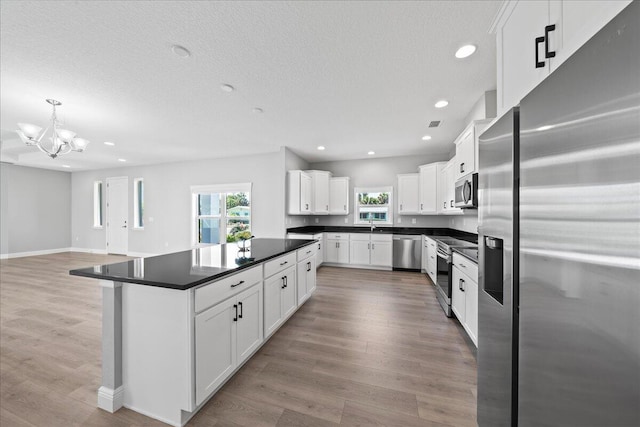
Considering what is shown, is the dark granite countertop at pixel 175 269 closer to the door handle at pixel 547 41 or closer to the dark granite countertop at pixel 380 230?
the door handle at pixel 547 41

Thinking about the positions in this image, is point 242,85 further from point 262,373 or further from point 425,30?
point 262,373

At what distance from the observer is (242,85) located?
268 centimetres

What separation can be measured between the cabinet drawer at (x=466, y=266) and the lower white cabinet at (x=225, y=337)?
1968 mm

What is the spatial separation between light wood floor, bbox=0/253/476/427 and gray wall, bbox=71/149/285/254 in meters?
2.86

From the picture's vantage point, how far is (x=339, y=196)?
618 cm

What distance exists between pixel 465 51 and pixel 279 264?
268 centimetres

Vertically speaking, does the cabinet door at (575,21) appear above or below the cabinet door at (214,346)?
above

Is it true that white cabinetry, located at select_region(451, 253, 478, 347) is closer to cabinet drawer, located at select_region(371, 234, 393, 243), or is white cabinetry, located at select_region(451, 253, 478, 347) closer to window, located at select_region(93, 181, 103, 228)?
cabinet drawer, located at select_region(371, 234, 393, 243)

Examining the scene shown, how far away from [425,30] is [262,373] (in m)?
3.05

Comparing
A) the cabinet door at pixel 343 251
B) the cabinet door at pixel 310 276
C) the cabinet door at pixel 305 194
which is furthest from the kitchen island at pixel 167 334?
the cabinet door at pixel 343 251

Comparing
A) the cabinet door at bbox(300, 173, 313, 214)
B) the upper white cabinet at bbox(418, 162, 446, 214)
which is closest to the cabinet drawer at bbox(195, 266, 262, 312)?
the cabinet door at bbox(300, 173, 313, 214)

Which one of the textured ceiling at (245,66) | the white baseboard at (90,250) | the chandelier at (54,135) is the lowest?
the white baseboard at (90,250)

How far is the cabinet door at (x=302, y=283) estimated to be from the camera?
301 cm

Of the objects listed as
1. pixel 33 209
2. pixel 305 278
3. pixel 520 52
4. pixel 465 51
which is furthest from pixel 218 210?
pixel 520 52
